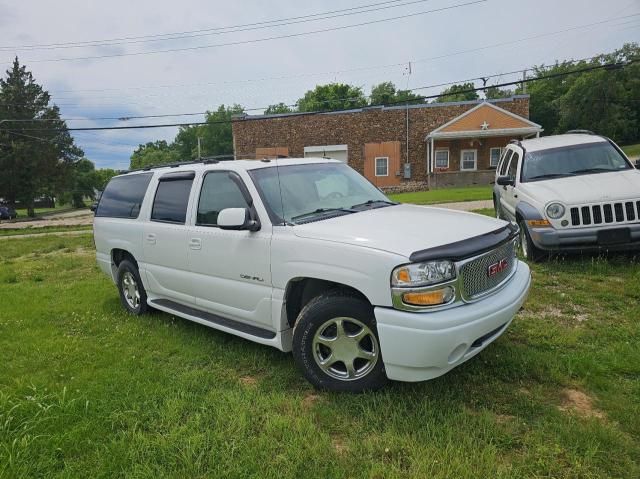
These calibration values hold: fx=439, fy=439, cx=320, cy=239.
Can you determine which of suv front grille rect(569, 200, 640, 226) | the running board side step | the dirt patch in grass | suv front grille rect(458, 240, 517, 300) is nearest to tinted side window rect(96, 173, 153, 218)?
the running board side step

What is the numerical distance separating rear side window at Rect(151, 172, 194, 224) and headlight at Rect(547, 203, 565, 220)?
4737mm

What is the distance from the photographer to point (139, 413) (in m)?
3.15

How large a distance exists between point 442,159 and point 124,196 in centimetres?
2716

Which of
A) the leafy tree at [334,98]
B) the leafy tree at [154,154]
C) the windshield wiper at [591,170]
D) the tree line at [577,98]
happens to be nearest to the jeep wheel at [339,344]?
the windshield wiper at [591,170]

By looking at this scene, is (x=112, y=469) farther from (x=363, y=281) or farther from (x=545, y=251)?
(x=545, y=251)

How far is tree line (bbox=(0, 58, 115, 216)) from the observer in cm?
4100

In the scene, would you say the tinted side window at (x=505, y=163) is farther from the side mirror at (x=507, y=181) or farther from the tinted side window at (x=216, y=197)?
the tinted side window at (x=216, y=197)

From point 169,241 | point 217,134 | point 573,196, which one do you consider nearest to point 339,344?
point 169,241

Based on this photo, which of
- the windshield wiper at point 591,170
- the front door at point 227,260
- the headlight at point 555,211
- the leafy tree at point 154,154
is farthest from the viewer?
the leafy tree at point 154,154

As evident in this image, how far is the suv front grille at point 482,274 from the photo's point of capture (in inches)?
116

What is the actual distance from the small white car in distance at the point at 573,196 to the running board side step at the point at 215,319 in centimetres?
435

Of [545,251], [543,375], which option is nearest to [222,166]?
[543,375]

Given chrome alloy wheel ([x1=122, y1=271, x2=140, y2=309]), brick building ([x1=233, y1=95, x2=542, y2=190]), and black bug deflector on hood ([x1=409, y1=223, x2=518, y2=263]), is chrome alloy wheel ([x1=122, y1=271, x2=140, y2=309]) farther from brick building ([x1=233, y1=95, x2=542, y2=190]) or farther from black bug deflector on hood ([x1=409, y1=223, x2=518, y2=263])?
brick building ([x1=233, y1=95, x2=542, y2=190])

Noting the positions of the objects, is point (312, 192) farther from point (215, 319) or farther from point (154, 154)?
point (154, 154)
